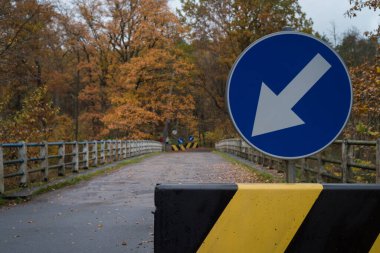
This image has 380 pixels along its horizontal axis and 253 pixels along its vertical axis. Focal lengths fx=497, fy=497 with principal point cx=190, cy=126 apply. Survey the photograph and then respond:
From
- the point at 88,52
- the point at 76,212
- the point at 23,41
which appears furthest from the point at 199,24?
the point at 76,212

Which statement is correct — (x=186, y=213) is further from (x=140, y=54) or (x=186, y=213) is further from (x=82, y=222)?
(x=140, y=54)

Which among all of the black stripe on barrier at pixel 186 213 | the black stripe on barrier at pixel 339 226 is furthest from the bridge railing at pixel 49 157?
the black stripe on barrier at pixel 339 226

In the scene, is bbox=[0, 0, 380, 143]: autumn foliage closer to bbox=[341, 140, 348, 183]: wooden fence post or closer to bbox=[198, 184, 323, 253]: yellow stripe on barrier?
bbox=[341, 140, 348, 183]: wooden fence post

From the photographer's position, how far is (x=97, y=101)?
4628cm

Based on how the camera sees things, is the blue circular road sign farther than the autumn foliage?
No

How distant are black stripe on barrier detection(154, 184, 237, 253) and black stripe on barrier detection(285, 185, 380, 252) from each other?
1.53 feet

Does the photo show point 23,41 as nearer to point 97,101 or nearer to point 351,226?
point 351,226

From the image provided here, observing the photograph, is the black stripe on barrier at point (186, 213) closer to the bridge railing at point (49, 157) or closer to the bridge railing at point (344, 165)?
the bridge railing at point (344, 165)

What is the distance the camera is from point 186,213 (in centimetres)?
269

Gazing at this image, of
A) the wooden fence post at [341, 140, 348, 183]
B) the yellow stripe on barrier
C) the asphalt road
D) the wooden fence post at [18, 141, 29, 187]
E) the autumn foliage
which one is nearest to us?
the yellow stripe on barrier

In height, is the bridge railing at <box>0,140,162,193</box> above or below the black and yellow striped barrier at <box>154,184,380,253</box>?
below

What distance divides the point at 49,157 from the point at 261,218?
1161 centimetres

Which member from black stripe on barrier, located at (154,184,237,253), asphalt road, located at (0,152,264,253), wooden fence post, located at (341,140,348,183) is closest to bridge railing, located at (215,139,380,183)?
wooden fence post, located at (341,140,348,183)

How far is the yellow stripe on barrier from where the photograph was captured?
2674mm
